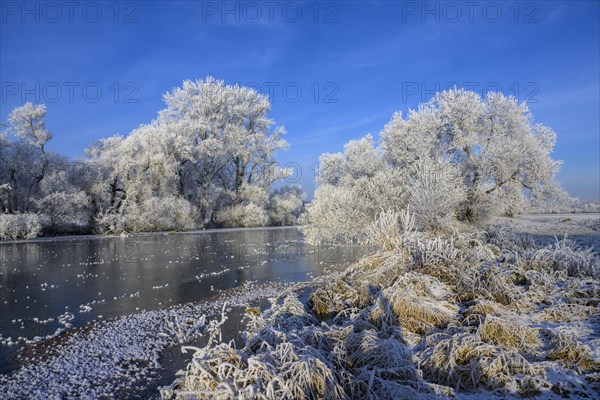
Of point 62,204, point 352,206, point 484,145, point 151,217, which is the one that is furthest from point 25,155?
point 484,145

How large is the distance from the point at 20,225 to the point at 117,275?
601 inches

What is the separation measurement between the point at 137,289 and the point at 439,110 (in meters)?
19.6

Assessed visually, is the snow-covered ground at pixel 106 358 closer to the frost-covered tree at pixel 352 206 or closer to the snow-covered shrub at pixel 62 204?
the frost-covered tree at pixel 352 206

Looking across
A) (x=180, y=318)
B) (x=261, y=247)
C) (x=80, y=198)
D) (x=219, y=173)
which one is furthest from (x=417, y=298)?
(x=219, y=173)

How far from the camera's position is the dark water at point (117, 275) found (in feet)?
25.1

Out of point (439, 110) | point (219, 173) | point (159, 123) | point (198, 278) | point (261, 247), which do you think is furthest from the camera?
point (219, 173)

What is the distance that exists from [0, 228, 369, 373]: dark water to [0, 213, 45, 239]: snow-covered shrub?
2.60 metres

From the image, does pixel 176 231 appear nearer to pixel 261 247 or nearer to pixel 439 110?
pixel 261 247

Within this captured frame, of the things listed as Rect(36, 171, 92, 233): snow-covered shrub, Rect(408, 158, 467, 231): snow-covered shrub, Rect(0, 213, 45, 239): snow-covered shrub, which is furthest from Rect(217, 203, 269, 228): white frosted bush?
Rect(408, 158, 467, 231): snow-covered shrub

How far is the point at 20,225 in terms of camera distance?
74.5 feet

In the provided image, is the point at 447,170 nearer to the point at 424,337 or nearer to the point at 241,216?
the point at 424,337

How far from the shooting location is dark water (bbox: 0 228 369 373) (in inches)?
301

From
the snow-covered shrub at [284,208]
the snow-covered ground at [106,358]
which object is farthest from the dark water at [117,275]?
the snow-covered shrub at [284,208]

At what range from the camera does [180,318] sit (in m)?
7.22
